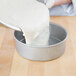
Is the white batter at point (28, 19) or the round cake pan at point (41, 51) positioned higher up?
the white batter at point (28, 19)

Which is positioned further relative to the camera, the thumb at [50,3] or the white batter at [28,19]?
the thumb at [50,3]

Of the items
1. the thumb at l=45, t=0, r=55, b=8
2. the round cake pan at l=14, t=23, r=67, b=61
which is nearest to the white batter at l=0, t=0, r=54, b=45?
the round cake pan at l=14, t=23, r=67, b=61

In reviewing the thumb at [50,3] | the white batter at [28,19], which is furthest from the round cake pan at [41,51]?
the thumb at [50,3]

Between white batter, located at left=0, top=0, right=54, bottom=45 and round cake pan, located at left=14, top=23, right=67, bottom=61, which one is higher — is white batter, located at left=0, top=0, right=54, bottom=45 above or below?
above

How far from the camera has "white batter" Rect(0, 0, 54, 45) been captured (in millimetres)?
543

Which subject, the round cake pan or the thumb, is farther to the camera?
the thumb

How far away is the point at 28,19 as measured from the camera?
0.55 metres

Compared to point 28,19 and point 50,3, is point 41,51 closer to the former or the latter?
point 28,19

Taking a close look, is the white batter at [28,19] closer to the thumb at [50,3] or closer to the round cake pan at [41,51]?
the round cake pan at [41,51]

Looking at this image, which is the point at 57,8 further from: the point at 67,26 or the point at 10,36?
the point at 10,36

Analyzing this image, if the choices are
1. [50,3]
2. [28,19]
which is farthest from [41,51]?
[50,3]

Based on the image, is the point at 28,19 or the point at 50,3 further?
the point at 50,3

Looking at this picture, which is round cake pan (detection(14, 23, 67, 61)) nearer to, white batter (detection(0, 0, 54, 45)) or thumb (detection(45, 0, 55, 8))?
white batter (detection(0, 0, 54, 45))

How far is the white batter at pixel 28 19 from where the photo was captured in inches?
21.4
